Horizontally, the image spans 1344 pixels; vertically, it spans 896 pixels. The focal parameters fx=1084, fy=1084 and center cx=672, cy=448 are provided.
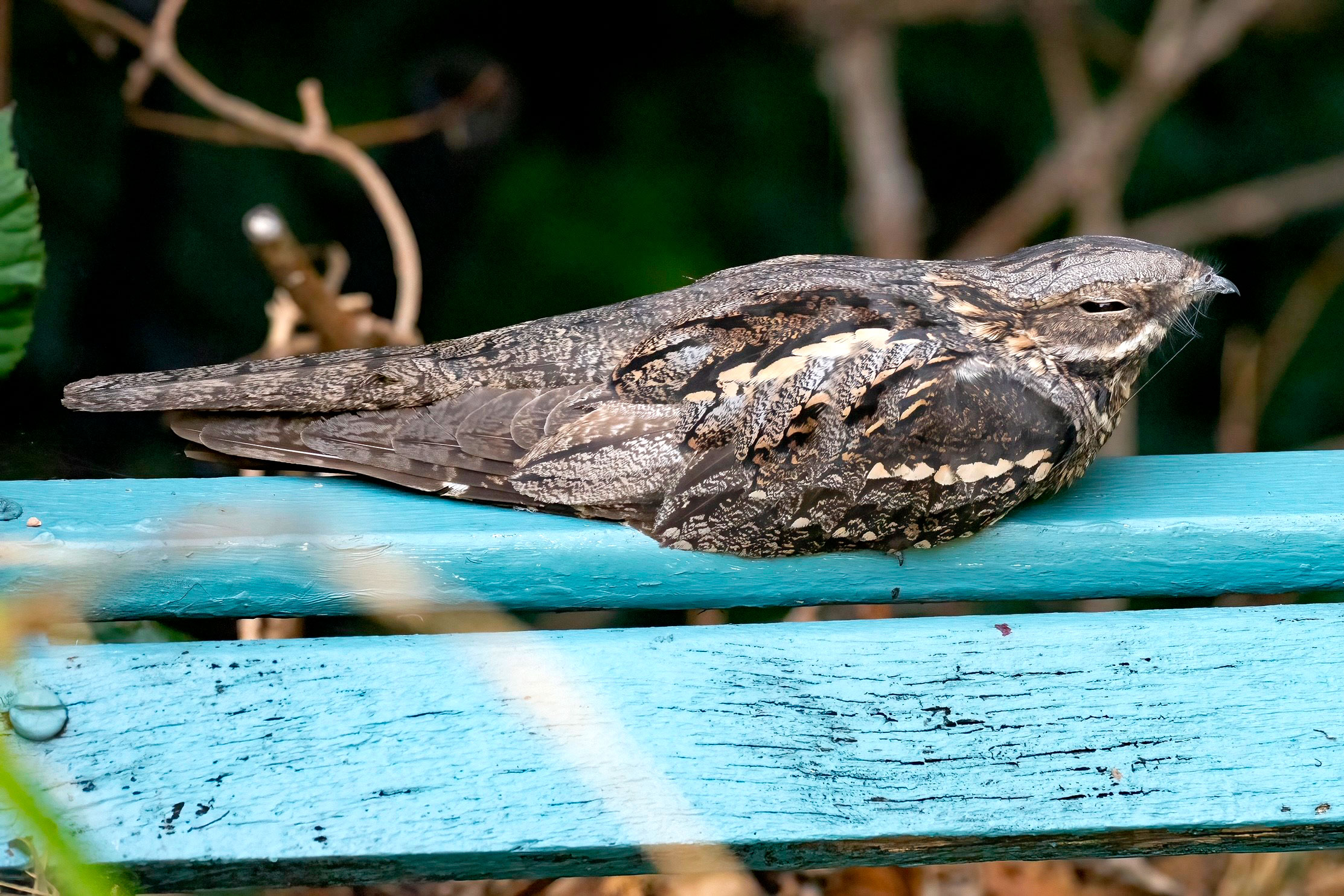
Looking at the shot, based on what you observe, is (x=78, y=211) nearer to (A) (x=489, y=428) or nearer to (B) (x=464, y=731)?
(A) (x=489, y=428)

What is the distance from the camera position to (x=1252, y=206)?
3.32 m

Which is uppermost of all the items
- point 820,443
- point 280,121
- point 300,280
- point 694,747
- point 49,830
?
point 280,121

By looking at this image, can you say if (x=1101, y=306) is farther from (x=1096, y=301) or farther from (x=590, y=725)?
(x=590, y=725)

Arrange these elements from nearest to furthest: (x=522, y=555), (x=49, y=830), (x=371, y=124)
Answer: (x=49, y=830) < (x=522, y=555) < (x=371, y=124)

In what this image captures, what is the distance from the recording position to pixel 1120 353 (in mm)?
1543

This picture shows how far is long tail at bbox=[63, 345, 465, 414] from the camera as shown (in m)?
1.42

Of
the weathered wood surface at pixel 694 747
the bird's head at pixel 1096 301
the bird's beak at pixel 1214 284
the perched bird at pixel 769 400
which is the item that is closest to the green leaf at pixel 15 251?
the perched bird at pixel 769 400

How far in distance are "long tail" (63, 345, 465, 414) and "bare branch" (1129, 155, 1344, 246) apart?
262cm

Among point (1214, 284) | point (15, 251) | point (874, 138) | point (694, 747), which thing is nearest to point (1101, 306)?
point (1214, 284)

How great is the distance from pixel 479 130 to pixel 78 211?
110cm

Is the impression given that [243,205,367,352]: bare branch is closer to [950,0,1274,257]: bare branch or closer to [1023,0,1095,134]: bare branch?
[950,0,1274,257]: bare branch

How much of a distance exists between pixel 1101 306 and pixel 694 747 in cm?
87

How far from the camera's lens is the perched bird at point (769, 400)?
1.36 m

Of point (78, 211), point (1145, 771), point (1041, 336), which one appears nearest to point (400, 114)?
point (78, 211)
